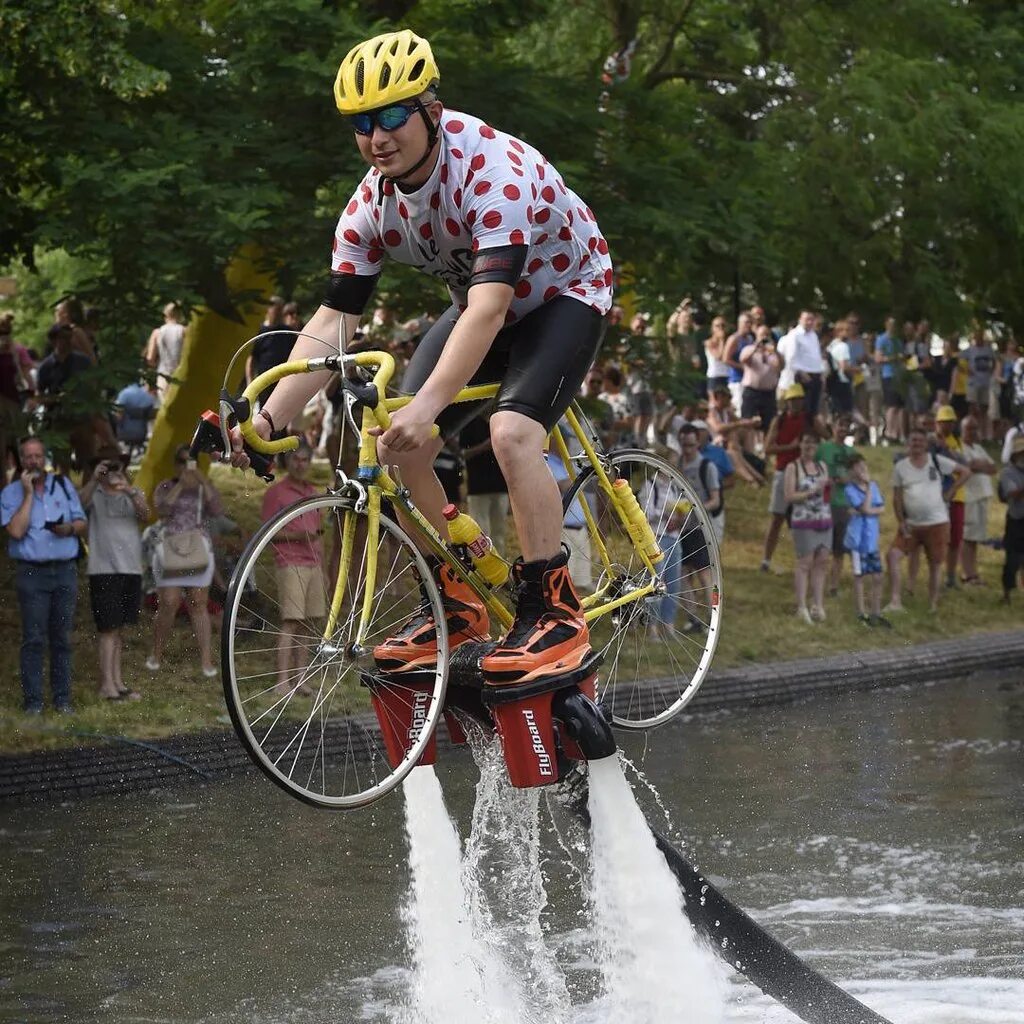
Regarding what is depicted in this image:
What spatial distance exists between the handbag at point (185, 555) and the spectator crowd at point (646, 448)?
15 mm

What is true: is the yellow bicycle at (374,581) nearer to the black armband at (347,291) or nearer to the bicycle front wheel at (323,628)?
the bicycle front wheel at (323,628)

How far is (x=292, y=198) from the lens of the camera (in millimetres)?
15977

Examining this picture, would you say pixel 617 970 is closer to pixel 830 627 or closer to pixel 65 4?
pixel 65 4

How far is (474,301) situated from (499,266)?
0.15 metres

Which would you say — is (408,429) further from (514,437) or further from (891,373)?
(891,373)

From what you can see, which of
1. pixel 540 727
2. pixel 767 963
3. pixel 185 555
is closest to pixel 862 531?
pixel 185 555

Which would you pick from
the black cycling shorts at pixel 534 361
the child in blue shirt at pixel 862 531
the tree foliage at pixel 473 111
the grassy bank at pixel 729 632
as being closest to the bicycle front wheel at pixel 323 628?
the black cycling shorts at pixel 534 361

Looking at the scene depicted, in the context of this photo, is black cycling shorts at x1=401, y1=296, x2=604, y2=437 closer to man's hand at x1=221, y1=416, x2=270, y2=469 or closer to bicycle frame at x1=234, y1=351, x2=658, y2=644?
bicycle frame at x1=234, y1=351, x2=658, y2=644

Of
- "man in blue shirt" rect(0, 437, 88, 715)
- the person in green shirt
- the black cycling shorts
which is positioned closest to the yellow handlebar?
the black cycling shorts

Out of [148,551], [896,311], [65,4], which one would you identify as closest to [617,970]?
[148,551]

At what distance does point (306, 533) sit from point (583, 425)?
159 cm

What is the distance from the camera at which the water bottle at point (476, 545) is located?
6840 millimetres

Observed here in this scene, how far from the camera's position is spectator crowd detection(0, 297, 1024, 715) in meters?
14.0

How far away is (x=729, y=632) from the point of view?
19.7m
